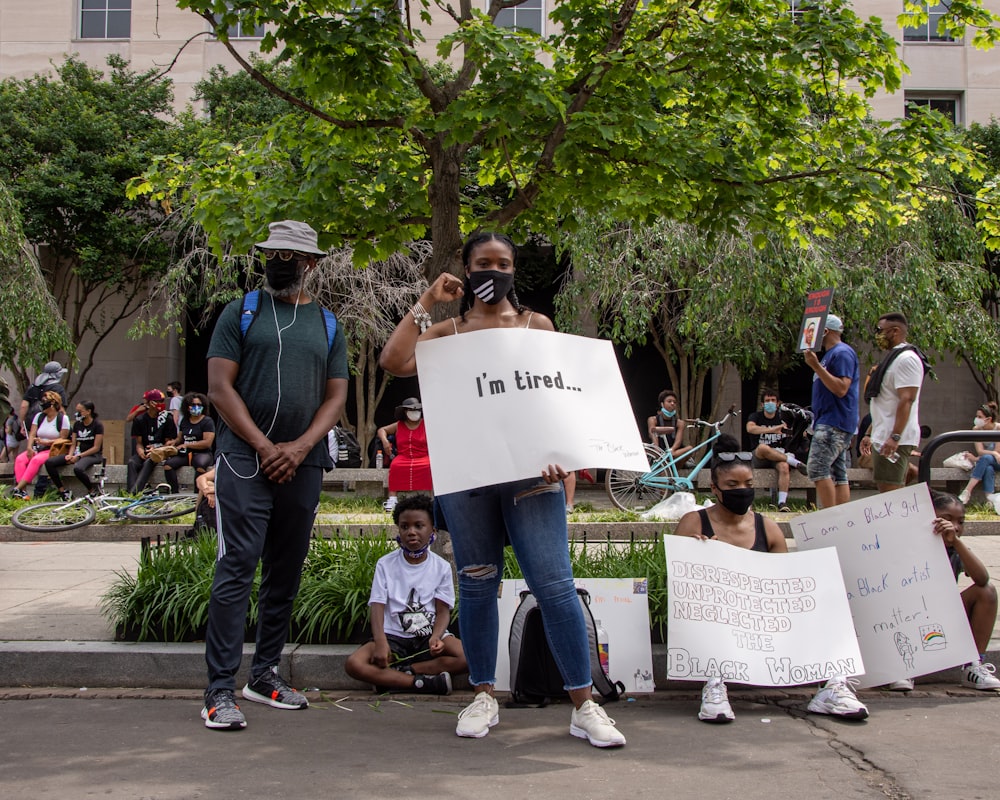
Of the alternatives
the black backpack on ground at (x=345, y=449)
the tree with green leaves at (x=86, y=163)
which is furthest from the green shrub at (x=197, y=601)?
the tree with green leaves at (x=86, y=163)

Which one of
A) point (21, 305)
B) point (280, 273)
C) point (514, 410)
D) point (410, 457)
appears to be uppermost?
point (21, 305)

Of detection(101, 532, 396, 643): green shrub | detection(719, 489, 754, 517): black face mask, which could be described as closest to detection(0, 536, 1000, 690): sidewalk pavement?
detection(101, 532, 396, 643): green shrub

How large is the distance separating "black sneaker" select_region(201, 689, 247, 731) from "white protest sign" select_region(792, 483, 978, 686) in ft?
9.27

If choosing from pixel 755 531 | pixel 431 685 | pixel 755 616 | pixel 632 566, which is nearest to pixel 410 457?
pixel 632 566

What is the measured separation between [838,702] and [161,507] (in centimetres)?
962

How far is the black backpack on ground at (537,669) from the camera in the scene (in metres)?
4.57

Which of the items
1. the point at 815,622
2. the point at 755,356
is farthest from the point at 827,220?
the point at 755,356

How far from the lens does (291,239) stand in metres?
4.46

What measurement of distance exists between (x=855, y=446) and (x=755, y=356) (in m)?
3.72

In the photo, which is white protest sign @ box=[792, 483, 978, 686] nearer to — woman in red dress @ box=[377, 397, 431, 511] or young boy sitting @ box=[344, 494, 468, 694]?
young boy sitting @ box=[344, 494, 468, 694]

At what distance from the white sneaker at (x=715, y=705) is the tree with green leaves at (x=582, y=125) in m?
2.81

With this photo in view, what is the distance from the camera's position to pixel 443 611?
5004mm

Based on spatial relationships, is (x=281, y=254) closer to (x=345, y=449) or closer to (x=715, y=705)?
(x=715, y=705)

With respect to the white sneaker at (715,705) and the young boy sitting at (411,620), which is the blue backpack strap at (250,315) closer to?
the young boy sitting at (411,620)
